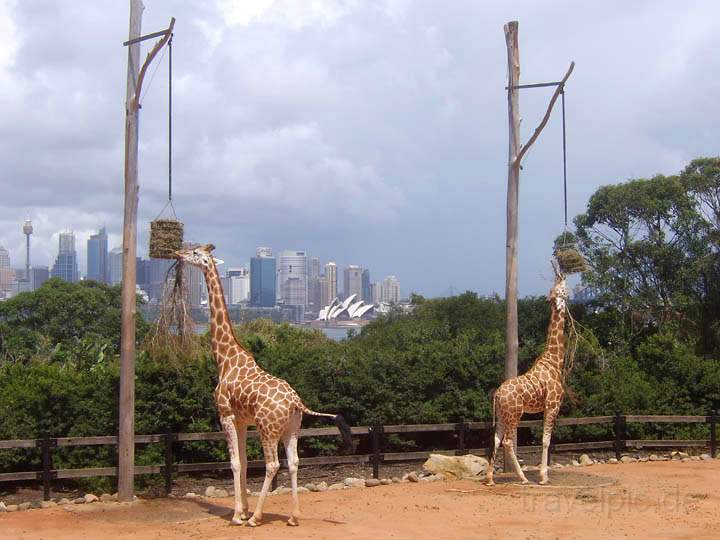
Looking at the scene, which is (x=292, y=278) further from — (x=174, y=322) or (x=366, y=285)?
(x=174, y=322)

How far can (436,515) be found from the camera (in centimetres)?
993

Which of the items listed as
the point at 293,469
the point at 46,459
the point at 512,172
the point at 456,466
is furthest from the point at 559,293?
the point at 46,459

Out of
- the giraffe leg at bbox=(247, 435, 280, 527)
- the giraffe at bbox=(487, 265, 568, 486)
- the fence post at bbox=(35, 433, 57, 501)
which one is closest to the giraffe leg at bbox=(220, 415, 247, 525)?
the giraffe leg at bbox=(247, 435, 280, 527)

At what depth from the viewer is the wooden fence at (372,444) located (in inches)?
425

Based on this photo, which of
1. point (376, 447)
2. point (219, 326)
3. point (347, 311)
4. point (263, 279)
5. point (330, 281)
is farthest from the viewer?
point (330, 281)

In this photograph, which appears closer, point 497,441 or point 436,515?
point 436,515

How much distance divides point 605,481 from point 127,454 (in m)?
6.98

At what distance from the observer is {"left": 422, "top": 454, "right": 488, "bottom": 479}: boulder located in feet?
42.1

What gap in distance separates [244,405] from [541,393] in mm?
4888

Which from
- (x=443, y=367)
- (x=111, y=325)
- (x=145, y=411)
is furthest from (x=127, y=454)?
(x=111, y=325)

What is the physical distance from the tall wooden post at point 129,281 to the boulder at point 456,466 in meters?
4.74

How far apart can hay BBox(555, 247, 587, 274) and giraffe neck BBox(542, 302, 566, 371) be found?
65 cm

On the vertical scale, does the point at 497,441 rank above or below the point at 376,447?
above

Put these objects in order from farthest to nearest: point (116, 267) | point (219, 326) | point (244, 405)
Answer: point (116, 267) < point (219, 326) < point (244, 405)
